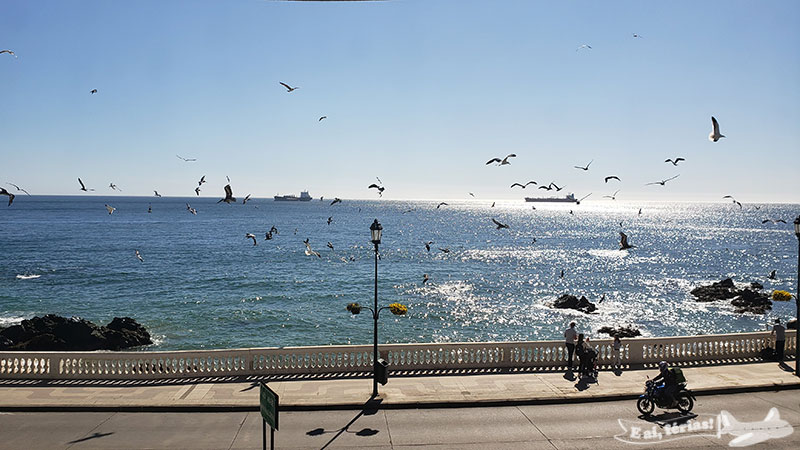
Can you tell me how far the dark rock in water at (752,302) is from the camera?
5184 cm

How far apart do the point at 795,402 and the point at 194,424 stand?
15.5m

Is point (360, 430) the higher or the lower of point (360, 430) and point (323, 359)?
the lower

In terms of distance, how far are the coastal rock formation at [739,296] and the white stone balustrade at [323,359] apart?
40162mm

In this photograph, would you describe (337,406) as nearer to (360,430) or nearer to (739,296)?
(360,430)

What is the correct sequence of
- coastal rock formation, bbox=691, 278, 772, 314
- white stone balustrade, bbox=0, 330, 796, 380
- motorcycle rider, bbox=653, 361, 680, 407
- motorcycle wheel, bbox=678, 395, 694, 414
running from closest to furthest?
1. motorcycle rider, bbox=653, 361, 680, 407
2. motorcycle wheel, bbox=678, 395, 694, 414
3. white stone balustrade, bbox=0, 330, 796, 380
4. coastal rock formation, bbox=691, 278, 772, 314

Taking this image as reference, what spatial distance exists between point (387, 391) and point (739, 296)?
55229 mm

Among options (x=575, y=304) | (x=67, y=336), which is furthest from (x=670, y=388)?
(x=575, y=304)

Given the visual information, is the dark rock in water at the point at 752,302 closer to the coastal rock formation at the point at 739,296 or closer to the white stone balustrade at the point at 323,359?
the coastal rock formation at the point at 739,296

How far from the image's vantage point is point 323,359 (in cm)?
1698

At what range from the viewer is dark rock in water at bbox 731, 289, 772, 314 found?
51841 mm

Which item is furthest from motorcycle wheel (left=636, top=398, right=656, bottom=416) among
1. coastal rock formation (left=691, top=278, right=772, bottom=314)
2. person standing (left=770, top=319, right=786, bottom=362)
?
coastal rock formation (left=691, top=278, right=772, bottom=314)

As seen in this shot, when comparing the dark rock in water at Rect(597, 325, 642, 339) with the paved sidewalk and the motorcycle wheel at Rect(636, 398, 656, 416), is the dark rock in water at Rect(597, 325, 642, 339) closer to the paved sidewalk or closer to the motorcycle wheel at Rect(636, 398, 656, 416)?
the paved sidewalk

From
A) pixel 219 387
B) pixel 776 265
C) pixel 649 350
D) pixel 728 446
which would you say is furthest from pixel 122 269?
pixel 776 265

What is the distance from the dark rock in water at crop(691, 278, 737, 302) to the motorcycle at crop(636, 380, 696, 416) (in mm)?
50070
